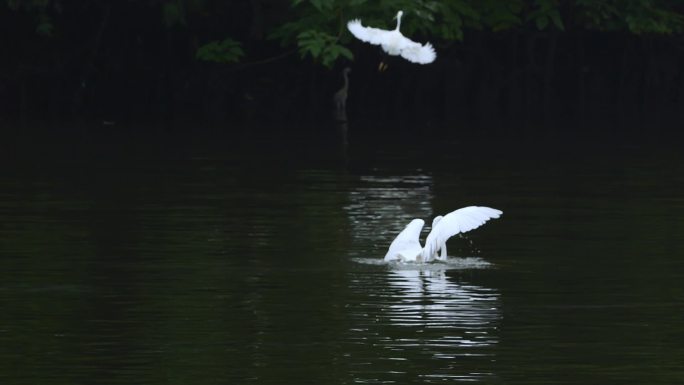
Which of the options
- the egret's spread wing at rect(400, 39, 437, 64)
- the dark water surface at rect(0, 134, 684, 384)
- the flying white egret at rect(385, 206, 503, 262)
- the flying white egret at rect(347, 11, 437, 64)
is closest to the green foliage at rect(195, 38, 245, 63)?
the flying white egret at rect(347, 11, 437, 64)

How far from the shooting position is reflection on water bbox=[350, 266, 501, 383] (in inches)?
539

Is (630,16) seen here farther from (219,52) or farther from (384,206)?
(384,206)

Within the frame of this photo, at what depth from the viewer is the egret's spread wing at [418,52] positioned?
32781mm

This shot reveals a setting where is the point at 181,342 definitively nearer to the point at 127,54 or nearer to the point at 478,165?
the point at 478,165

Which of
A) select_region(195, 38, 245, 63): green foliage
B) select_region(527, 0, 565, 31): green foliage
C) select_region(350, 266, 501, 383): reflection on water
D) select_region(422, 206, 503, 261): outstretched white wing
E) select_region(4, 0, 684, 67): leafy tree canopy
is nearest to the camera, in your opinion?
select_region(350, 266, 501, 383): reflection on water

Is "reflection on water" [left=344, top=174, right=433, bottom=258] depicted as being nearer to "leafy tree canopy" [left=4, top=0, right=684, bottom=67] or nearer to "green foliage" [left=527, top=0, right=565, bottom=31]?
"leafy tree canopy" [left=4, top=0, right=684, bottom=67]

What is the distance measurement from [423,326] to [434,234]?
3.12 meters

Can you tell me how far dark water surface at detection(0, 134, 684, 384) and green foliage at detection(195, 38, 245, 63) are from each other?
19.5 meters

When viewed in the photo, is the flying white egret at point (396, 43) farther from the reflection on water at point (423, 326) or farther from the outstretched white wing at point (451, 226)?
the reflection on water at point (423, 326)

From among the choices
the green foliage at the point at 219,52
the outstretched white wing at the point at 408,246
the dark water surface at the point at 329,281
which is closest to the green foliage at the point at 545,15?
the green foliage at the point at 219,52

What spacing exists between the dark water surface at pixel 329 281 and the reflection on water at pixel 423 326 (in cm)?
3

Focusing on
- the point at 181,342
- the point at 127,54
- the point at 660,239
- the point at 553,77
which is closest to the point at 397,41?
the point at 660,239

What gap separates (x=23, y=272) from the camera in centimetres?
1873

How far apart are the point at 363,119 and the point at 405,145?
11728 millimetres
